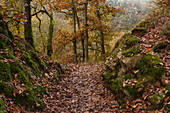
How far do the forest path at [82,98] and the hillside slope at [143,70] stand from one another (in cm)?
50

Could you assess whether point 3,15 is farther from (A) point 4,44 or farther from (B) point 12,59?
(B) point 12,59

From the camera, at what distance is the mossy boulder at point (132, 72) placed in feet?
17.3

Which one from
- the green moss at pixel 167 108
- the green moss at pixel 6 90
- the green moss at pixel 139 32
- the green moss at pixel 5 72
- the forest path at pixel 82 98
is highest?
the green moss at pixel 139 32

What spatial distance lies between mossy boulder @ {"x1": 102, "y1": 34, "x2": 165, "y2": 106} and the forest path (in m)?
0.49

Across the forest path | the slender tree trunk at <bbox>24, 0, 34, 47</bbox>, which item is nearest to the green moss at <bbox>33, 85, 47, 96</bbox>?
the forest path

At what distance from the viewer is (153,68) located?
5.42m

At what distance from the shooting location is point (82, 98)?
6695 millimetres

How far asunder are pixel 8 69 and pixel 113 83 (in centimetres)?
481

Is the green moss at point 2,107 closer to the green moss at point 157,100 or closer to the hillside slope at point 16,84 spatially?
the hillside slope at point 16,84

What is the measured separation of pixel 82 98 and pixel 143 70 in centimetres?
313

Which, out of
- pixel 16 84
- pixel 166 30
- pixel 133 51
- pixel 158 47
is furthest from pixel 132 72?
pixel 16 84

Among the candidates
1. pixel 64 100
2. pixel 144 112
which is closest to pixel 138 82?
pixel 144 112

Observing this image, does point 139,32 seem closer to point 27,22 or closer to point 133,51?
point 133,51

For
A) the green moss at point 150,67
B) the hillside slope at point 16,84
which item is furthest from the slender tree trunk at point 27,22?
the green moss at point 150,67
